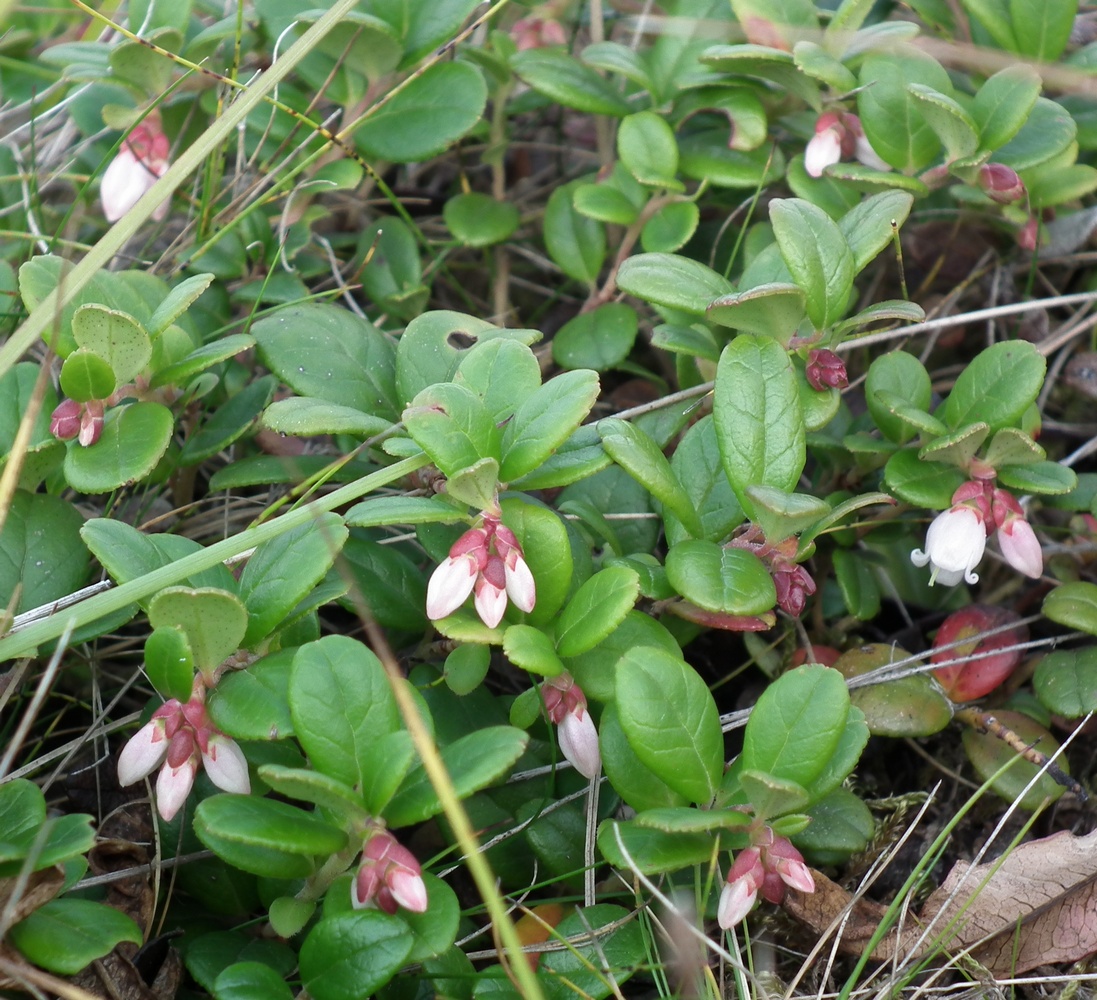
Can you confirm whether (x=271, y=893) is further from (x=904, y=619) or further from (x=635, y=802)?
(x=904, y=619)

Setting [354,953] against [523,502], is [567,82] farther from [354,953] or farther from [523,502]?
[354,953]

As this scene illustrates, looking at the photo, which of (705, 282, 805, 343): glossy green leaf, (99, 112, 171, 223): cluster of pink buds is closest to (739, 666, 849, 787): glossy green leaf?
(705, 282, 805, 343): glossy green leaf

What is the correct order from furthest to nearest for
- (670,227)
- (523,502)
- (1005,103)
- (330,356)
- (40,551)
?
(670,227), (1005,103), (330,356), (40,551), (523,502)

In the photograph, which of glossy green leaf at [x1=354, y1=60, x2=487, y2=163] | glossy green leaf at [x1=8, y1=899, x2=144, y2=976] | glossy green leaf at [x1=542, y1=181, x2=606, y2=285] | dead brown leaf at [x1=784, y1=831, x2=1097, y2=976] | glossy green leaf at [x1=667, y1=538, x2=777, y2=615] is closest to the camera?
glossy green leaf at [x1=8, y1=899, x2=144, y2=976]

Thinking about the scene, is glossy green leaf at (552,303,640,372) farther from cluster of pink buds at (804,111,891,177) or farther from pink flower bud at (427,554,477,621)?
pink flower bud at (427,554,477,621)

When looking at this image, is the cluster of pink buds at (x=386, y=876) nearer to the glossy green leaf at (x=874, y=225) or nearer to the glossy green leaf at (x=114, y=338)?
the glossy green leaf at (x=114, y=338)

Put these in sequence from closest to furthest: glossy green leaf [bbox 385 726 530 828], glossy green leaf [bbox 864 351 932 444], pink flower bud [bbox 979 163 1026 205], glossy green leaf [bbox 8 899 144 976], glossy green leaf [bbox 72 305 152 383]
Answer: glossy green leaf [bbox 385 726 530 828]
glossy green leaf [bbox 8 899 144 976]
glossy green leaf [bbox 72 305 152 383]
glossy green leaf [bbox 864 351 932 444]
pink flower bud [bbox 979 163 1026 205]

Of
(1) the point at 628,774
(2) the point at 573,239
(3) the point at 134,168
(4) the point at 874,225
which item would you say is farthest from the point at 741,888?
(3) the point at 134,168

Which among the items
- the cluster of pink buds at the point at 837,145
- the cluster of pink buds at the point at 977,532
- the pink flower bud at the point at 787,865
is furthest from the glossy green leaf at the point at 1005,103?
the pink flower bud at the point at 787,865
